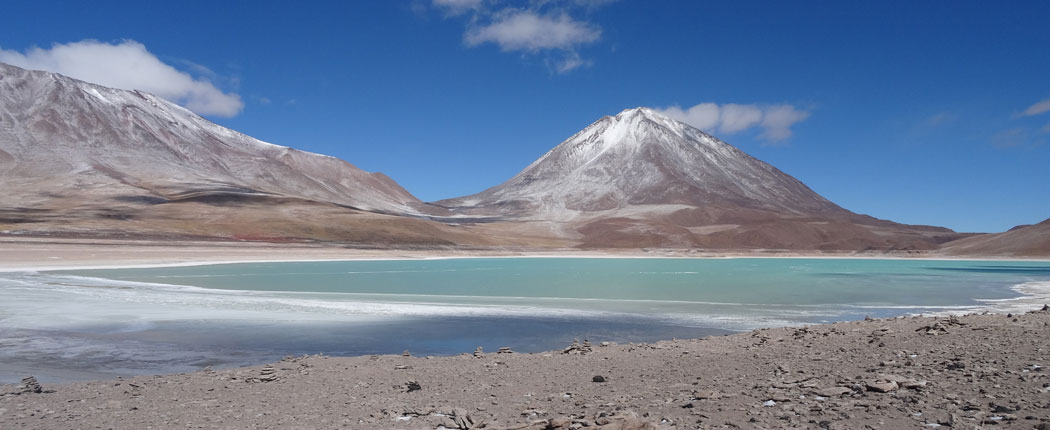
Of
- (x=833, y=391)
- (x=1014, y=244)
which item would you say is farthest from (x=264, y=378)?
(x=1014, y=244)

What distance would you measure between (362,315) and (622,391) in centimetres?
1239

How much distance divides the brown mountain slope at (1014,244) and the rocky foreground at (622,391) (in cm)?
9758

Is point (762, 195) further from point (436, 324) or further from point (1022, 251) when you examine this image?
point (436, 324)

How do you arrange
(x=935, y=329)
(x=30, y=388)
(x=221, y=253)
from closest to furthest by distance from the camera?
(x=30, y=388) → (x=935, y=329) → (x=221, y=253)

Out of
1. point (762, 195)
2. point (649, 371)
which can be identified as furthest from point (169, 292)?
point (762, 195)

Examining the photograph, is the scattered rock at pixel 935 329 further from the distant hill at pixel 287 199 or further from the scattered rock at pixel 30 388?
the distant hill at pixel 287 199

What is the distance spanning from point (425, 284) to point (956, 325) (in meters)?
24.8

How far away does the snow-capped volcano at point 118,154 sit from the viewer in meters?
121

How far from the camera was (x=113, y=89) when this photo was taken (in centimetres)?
18050

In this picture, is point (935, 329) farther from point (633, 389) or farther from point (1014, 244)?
point (1014, 244)

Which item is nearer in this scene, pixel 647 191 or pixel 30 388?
pixel 30 388

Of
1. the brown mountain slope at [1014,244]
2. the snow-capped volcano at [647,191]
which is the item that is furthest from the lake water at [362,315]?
the snow-capped volcano at [647,191]

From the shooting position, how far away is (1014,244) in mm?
91938

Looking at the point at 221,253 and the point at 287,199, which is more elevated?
the point at 287,199
